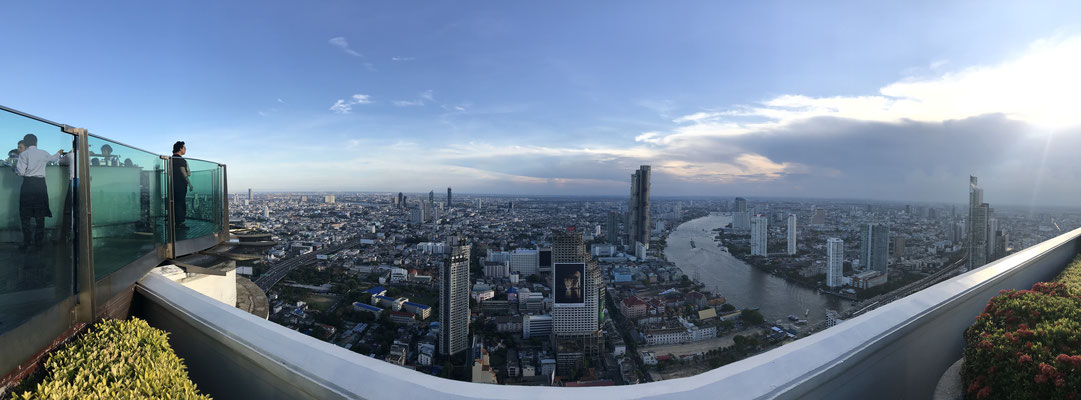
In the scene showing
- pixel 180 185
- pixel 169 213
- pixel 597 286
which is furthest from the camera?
pixel 597 286

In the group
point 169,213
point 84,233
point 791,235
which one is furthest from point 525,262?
point 84,233

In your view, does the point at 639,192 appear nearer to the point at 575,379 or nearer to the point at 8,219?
the point at 575,379

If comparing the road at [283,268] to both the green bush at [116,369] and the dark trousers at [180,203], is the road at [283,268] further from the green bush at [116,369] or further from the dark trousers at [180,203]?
the green bush at [116,369]

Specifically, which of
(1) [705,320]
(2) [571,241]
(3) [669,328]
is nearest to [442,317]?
(2) [571,241]

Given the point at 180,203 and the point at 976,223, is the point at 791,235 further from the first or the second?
the point at 180,203

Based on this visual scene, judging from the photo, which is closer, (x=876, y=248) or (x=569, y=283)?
(x=569, y=283)

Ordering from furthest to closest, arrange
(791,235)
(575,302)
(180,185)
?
(791,235) → (575,302) → (180,185)

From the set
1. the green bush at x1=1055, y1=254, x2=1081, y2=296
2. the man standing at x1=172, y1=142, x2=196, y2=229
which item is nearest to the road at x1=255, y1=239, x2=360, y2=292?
the man standing at x1=172, y1=142, x2=196, y2=229

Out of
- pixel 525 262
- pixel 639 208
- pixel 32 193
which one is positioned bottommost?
pixel 525 262
